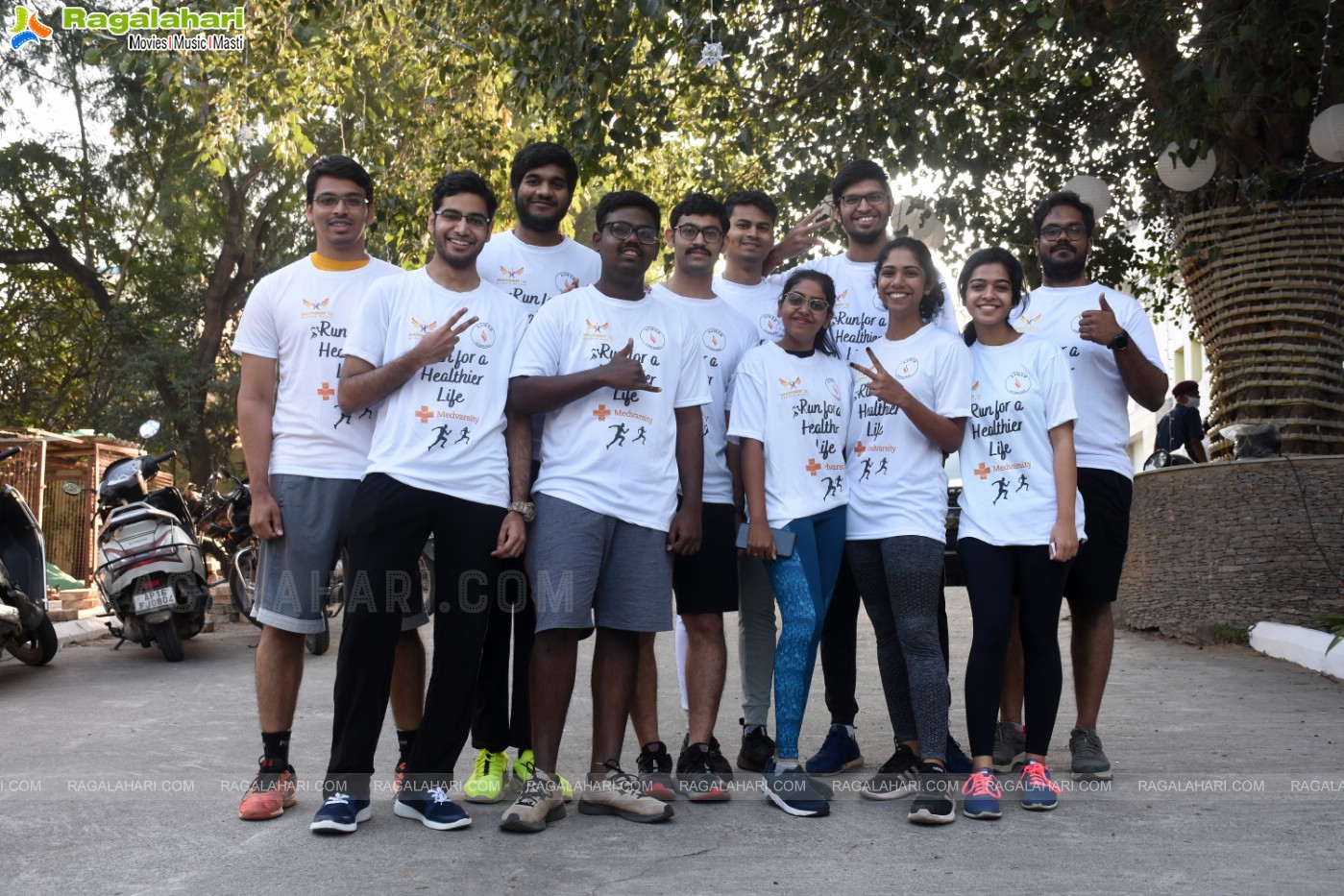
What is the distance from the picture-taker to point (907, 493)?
481 cm

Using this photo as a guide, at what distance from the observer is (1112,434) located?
516cm

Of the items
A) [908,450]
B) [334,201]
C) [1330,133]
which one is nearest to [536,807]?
[908,450]

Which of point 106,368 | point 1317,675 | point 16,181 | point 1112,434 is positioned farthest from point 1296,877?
point 106,368

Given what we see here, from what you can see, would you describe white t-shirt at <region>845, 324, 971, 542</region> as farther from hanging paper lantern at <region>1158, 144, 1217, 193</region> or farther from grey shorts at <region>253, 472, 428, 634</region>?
hanging paper lantern at <region>1158, 144, 1217, 193</region>

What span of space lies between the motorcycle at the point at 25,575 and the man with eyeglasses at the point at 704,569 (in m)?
5.16

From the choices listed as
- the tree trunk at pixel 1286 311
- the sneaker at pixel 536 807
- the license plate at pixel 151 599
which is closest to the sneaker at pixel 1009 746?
the sneaker at pixel 536 807

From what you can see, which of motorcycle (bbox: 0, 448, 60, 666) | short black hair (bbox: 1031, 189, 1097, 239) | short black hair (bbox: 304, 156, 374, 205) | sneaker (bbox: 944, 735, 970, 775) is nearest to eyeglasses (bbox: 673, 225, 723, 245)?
short black hair (bbox: 304, 156, 374, 205)

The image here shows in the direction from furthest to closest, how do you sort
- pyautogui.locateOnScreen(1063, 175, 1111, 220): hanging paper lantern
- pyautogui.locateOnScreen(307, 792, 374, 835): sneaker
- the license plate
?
pyautogui.locateOnScreen(1063, 175, 1111, 220): hanging paper lantern < the license plate < pyautogui.locateOnScreen(307, 792, 374, 835): sneaker

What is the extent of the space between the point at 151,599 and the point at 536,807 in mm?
5598

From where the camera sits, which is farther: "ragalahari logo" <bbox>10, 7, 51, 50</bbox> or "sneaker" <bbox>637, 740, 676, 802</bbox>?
"ragalahari logo" <bbox>10, 7, 51, 50</bbox>

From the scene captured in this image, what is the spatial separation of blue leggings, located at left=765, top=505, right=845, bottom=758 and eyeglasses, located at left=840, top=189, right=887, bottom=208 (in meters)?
1.26

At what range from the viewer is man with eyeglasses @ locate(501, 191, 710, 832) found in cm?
443

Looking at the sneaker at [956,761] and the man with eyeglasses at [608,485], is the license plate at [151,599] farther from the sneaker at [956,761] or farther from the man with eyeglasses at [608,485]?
the sneaker at [956,761]

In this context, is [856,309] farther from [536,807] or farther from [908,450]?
[536,807]
